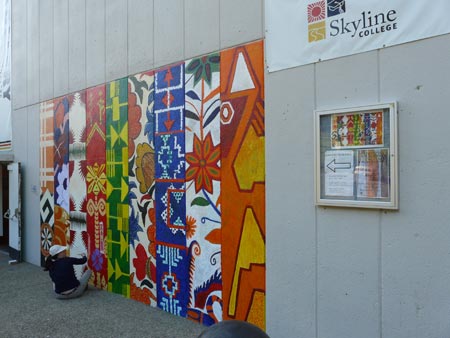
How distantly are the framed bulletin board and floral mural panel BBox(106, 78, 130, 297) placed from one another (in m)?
3.34

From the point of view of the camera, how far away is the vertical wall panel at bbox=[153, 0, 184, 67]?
5254 millimetres

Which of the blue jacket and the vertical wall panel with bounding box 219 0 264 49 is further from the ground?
the vertical wall panel with bounding box 219 0 264 49

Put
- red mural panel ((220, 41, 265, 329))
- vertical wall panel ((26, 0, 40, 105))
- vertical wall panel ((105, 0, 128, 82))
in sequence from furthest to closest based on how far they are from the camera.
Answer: vertical wall panel ((26, 0, 40, 105)), vertical wall panel ((105, 0, 128, 82)), red mural panel ((220, 41, 265, 329))

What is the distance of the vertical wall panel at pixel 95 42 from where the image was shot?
6598 millimetres

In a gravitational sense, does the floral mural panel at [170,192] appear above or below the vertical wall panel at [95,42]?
below

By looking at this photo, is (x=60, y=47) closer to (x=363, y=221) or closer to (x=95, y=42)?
(x=95, y=42)

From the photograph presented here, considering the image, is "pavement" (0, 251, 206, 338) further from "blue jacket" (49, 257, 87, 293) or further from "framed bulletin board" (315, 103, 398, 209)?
"framed bulletin board" (315, 103, 398, 209)

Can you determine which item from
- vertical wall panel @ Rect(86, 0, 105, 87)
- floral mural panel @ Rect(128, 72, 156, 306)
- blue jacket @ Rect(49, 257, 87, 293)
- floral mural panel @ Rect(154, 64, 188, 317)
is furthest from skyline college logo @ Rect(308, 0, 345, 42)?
blue jacket @ Rect(49, 257, 87, 293)

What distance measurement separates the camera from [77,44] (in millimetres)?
7188

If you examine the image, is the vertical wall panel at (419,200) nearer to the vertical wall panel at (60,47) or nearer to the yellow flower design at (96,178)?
the yellow flower design at (96,178)

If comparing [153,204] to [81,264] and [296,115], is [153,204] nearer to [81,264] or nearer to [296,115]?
[81,264]

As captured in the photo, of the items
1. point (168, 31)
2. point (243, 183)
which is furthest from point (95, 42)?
point (243, 183)

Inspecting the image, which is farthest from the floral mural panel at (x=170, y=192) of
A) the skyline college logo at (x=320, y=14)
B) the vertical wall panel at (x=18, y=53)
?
the vertical wall panel at (x=18, y=53)

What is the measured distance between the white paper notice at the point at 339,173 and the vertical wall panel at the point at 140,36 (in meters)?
3.07
